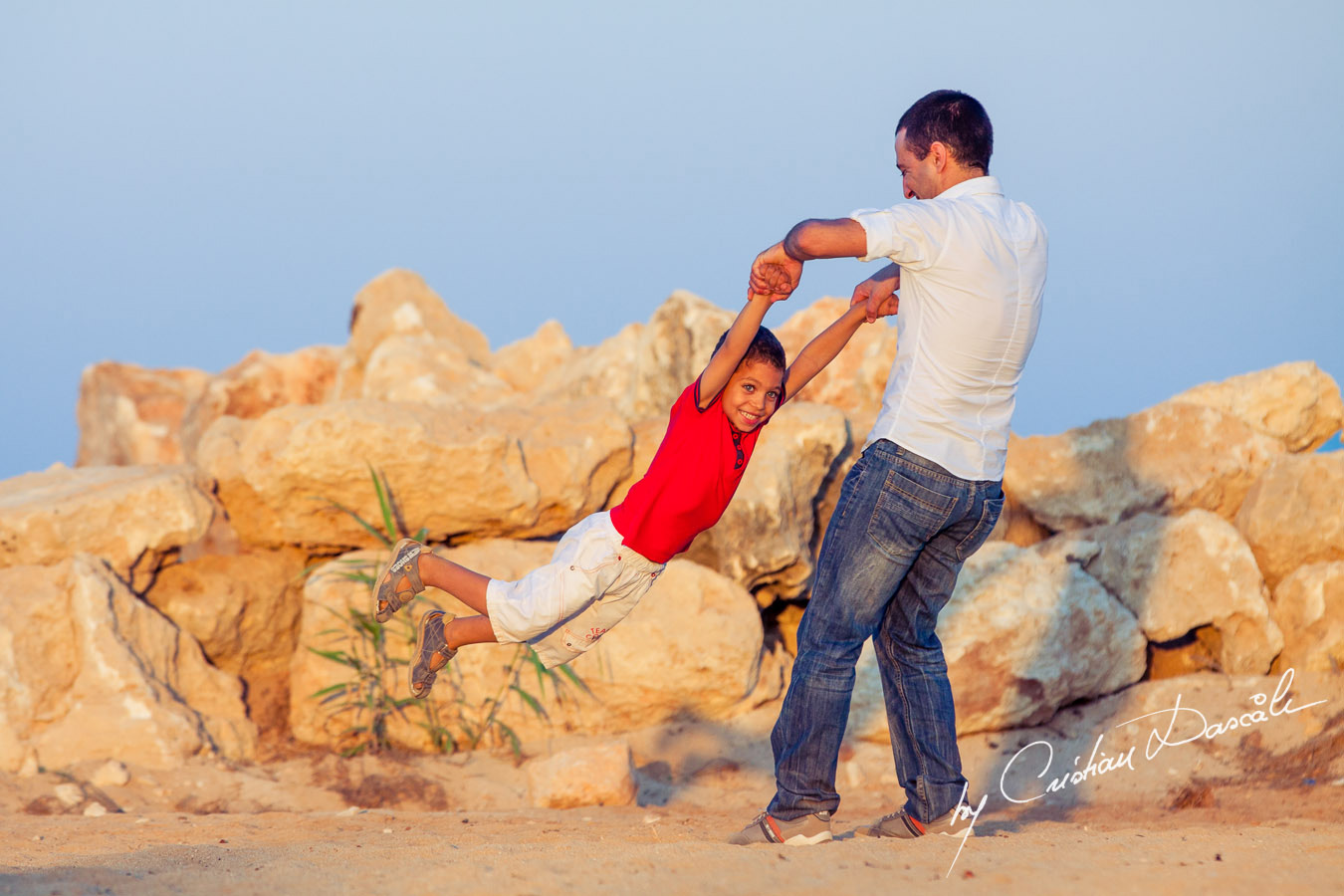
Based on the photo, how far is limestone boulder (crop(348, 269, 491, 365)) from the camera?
12242mm

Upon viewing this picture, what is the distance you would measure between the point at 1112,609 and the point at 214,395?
9378mm

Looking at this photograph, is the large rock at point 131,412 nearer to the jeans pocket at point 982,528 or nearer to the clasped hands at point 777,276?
the clasped hands at point 777,276

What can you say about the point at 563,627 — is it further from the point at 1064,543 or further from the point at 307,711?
the point at 1064,543

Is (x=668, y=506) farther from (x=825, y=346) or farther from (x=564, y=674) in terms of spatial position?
(x=564, y=674)

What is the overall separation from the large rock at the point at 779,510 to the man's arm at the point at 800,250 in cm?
321

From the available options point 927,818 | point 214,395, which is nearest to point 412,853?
point 927,818

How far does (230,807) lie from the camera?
209 inches

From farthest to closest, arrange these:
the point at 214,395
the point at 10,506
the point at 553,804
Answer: the point at 214,395 < the point at 10,506 < the point at 553,804

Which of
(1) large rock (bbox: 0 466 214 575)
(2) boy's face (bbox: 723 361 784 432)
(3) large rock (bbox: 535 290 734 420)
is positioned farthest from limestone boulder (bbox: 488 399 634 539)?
(2) boy's face (bbox: 723 361 784 432)

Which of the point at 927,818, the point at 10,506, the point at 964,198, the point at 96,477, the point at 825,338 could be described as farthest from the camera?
the point at 96,477

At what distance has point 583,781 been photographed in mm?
5152

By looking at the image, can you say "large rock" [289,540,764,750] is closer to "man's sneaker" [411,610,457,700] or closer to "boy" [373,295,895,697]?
"man's sneaker" [411,610,457,700]

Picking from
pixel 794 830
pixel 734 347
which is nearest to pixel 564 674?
pixel 794 830

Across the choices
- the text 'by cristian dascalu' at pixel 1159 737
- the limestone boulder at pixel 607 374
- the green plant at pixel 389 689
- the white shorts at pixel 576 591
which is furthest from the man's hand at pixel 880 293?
the limestone boulder at pixel 607 374
